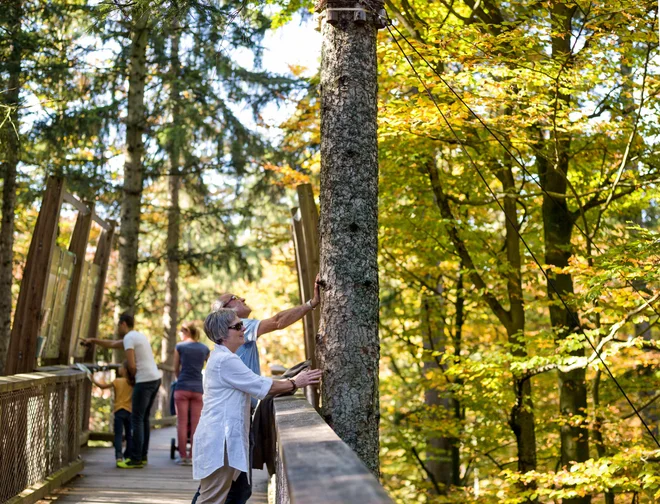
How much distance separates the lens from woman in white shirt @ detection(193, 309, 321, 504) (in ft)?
16.1

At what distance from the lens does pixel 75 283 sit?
9891mm

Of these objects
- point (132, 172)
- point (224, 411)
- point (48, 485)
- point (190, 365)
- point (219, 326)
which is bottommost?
point (48, 485)

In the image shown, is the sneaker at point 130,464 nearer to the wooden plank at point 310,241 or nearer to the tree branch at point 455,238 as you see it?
the wooden plank at point 310,241

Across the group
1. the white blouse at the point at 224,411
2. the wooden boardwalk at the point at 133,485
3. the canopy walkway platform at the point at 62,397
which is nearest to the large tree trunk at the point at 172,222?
the canopy walkway platform at the point at 62,397

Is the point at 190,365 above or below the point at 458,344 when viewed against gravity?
below

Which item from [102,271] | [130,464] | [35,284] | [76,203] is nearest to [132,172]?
[102,271]

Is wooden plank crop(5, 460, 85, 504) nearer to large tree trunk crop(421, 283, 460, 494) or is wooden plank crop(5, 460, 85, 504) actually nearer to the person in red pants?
the person in red pants

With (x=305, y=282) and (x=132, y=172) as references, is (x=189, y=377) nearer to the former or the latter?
(x=305, y=282)

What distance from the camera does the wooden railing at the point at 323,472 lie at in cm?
221

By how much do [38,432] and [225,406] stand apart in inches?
130

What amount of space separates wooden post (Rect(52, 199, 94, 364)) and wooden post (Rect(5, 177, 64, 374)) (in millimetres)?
1533

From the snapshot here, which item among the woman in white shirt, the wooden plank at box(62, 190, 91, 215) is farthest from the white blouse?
the wooden plank at box(62, 190, 91, 215)

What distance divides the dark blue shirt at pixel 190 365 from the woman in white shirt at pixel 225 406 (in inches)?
168

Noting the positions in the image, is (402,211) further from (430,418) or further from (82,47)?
(82,47)
